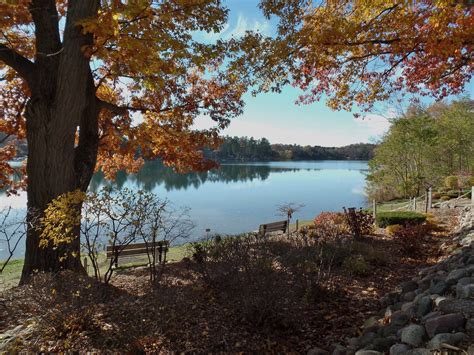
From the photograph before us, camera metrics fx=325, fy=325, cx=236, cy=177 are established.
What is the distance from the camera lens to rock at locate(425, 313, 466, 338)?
2.58m

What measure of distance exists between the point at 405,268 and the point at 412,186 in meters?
24.9

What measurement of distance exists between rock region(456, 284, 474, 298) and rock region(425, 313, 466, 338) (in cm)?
46

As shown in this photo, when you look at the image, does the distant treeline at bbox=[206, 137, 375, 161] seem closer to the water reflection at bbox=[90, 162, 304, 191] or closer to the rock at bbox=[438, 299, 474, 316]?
the water reflection at bbox=[90, 162, 304, 191]

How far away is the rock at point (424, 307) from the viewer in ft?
10.3

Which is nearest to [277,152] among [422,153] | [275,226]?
[422,153]

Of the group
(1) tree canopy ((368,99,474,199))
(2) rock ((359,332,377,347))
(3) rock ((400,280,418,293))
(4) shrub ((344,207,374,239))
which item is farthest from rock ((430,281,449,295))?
(1) tree canopy ((368,99,474,199))

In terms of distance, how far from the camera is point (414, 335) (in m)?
2.69

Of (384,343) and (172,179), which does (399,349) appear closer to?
(384,343)

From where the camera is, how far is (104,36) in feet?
18.2

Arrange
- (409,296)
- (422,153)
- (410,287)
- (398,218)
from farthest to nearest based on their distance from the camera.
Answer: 1. (422,153)
2. (398,218)
3. (410,287)
4. (409,296)

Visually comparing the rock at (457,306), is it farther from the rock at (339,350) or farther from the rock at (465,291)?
the rock at (339,350)

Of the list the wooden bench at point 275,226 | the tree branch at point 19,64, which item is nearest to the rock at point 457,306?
the tree branch at point 19,64

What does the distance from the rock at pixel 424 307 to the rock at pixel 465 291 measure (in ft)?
0.84

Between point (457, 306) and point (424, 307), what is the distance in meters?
0.40
